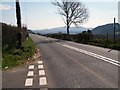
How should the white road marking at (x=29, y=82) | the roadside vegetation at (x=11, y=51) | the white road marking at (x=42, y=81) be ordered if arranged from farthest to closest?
the roadside vegetation at (x=11, y=51)
the white road marking at (x=42, y=81)
the white road marking at (x=29, y=82)

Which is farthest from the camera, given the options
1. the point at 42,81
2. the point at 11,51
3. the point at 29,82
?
the point at 11,51

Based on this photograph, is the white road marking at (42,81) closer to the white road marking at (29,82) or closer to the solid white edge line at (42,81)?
the solid white edge line at (42,81)

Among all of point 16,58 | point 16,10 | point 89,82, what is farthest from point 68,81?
point 16,10

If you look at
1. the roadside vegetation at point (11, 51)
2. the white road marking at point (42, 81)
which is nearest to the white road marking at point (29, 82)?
the white road marking at point (42, 81)

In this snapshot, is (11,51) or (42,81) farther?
(11,51)

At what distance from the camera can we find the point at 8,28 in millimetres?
24594

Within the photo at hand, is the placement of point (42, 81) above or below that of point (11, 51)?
below

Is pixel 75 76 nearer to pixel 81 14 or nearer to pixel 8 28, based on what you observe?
pixel 8 28

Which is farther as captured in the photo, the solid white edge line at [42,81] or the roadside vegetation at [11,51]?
the roadside vegetation at [11,51]

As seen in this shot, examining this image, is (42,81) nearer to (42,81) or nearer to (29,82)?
(42,81)

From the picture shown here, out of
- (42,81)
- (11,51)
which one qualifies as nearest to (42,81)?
(42,81)

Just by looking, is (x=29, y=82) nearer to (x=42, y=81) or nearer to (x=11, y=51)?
(x=42, y=81)

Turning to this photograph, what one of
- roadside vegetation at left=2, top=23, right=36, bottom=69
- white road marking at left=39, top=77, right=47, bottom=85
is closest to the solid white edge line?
white road marking at left=39, top=77, right=47, bottom=85

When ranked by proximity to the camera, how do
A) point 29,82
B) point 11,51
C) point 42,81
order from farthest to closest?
point 11,51, point 42,81, point 29,82
